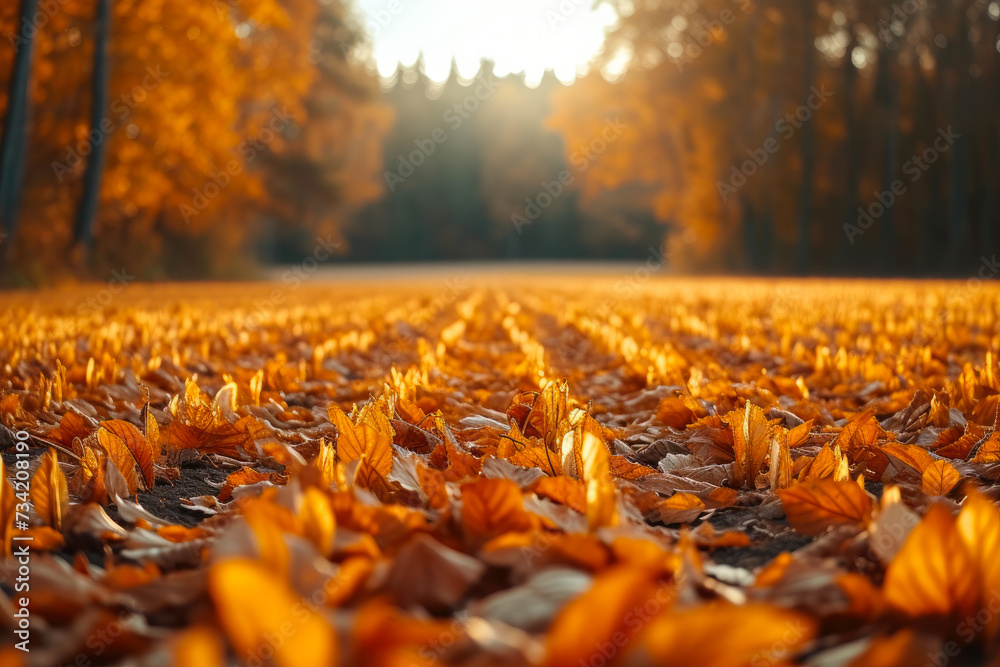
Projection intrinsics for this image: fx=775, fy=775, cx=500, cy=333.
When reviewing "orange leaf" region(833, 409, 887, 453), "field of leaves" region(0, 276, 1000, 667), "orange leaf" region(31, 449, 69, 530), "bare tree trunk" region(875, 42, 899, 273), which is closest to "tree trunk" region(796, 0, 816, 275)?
"bare tree trunk" region(875, 42, 899, 273)

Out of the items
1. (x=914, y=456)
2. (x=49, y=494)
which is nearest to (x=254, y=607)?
(x=49, y=494)

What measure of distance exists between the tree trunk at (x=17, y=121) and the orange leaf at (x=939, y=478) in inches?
475

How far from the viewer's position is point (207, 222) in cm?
2028

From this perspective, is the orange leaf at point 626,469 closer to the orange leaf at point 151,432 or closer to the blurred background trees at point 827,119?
the orange leaf at point 151,432

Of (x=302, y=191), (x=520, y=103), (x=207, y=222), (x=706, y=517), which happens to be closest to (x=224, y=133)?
(x=207, y=222)

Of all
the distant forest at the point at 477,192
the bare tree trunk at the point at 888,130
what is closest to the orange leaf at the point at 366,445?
the bare tree trunk at the point at 888,130

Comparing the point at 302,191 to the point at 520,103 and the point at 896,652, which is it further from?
the point at 520,103

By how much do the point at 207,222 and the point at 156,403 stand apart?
18.6m

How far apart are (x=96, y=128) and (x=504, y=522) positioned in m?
13.5

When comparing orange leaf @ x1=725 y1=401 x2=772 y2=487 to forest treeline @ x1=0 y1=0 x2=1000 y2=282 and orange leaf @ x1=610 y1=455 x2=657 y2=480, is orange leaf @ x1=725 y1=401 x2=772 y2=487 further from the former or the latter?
forest treeline @ x1=0 y1=0 x2=1000 y2=282

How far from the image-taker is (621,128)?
88.4ft

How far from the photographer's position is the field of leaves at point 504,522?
33.4 inches

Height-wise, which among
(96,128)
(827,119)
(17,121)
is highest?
(827,119)

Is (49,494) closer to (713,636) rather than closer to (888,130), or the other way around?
(713,636)
